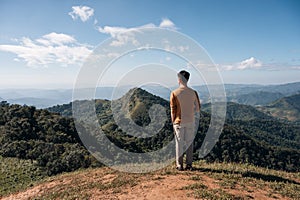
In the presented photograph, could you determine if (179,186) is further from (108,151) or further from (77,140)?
(77,140)

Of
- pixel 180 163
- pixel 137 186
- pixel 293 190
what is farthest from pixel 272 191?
pixel 137 186

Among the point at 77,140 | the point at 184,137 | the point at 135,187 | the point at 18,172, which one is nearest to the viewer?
the point at 135,187

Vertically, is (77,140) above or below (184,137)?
below

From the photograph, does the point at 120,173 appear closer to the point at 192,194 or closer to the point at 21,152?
the point at 192,194

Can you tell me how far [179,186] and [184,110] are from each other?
2.45 m

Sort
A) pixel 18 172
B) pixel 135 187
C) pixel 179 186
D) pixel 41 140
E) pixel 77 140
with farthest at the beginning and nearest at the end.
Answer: pixel 77 140 < pixel 41 140 < pixel 18 172 < pixel 135 187 < pixel 179 186

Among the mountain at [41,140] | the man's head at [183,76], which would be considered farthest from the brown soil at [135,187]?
the mountain at [41,140]

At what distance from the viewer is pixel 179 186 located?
25.3ft

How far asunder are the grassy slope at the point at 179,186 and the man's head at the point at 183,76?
320 centimetres

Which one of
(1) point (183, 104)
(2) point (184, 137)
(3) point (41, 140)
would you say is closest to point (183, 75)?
(1) point (183, 104)

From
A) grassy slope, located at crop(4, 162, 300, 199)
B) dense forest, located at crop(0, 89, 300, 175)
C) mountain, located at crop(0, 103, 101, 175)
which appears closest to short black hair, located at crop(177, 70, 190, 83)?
dense forest, located at crop(0, 89, 300, 175)

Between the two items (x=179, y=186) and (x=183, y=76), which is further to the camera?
(x=183, y=76)

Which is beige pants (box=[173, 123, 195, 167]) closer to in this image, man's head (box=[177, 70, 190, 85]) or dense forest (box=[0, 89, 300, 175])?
man's head (box=[177, 70, 190, 85])

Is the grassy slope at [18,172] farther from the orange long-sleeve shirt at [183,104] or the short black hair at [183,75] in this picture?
the short black hair at [183,75]
